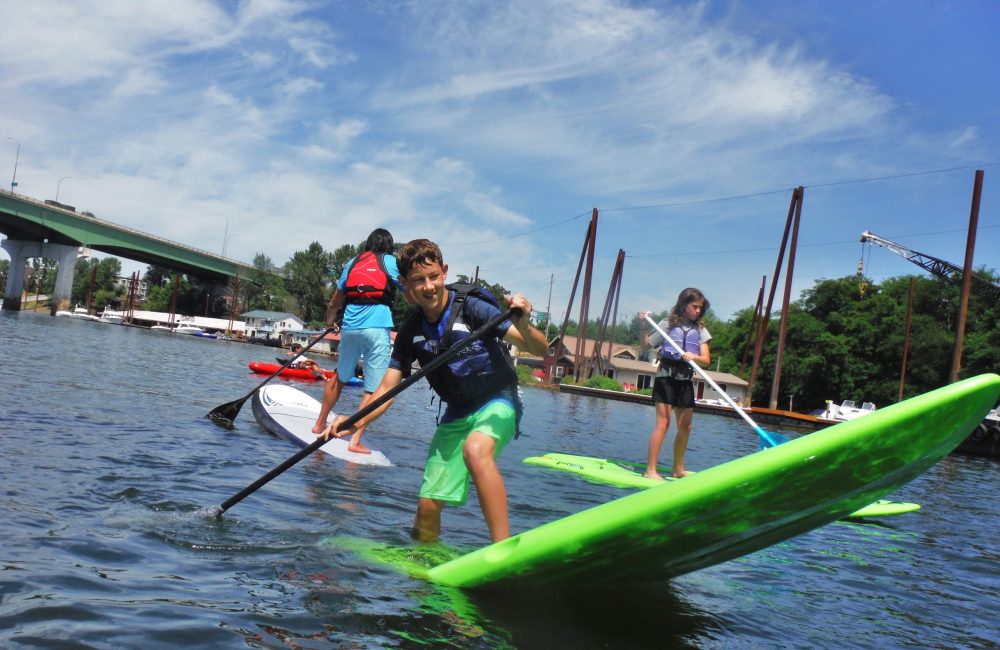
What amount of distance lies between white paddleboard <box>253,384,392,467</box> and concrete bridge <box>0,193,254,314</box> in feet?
204

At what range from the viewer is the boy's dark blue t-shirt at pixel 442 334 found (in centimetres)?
→ 382

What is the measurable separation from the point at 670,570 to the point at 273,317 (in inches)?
3877

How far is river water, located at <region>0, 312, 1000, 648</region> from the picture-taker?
269cm

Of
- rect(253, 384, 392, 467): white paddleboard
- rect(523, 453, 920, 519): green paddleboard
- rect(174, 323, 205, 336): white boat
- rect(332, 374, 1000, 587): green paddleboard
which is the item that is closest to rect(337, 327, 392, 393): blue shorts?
rect(253, 384, 392, 467): white paddleboard

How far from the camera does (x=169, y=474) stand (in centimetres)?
506

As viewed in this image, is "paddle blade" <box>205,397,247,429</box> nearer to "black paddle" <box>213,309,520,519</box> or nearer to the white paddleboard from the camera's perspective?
the white paddleboard

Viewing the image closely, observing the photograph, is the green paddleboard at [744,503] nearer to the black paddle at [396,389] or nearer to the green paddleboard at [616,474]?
the black paddle at [396,389]

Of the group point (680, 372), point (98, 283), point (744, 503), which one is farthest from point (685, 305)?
point (98, 283)

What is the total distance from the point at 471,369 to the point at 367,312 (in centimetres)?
324

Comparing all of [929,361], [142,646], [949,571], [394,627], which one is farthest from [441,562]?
[929,361]

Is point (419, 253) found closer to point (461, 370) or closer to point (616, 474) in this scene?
point (461, 370)

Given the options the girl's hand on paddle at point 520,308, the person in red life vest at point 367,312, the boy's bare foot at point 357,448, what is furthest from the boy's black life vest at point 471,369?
the boy's bare foot at point 357,448

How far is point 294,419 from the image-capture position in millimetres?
8055

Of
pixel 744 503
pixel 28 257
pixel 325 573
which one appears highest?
pixel 28 257
